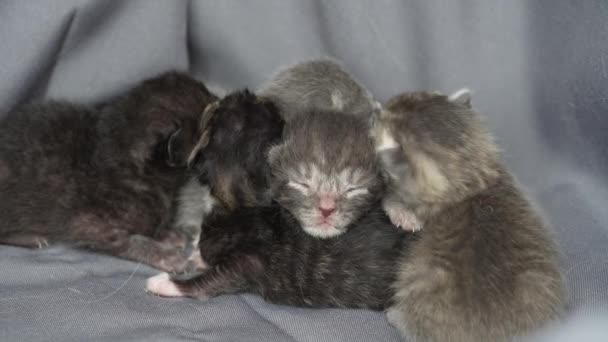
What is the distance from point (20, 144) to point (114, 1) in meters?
0.72

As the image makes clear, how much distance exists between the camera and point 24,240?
266 centimetres

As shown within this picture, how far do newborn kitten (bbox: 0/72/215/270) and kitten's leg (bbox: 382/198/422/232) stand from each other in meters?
0.84

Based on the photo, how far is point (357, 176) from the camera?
7.96 ft

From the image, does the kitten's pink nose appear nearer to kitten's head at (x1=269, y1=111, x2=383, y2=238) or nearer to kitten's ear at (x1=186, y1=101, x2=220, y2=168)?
kitten's head at (x1=269, y1=111, x2=383, y2=238)

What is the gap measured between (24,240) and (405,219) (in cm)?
148

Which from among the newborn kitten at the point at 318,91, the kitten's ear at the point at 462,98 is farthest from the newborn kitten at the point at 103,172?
the kitten's ear at the point at 462,98

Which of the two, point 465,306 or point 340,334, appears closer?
point 465,306

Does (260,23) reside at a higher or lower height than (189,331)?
higher

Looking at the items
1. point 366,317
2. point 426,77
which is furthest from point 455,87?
point 366,317

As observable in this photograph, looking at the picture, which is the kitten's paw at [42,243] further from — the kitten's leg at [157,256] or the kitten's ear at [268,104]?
the kitten's ear at [268,104]

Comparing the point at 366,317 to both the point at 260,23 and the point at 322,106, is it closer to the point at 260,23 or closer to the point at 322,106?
the point at 322,106

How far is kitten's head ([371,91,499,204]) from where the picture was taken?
7.87ft

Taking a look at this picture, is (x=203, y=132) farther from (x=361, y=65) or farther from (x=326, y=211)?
(x=361, y=65)

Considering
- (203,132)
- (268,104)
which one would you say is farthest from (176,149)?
(268,104)
